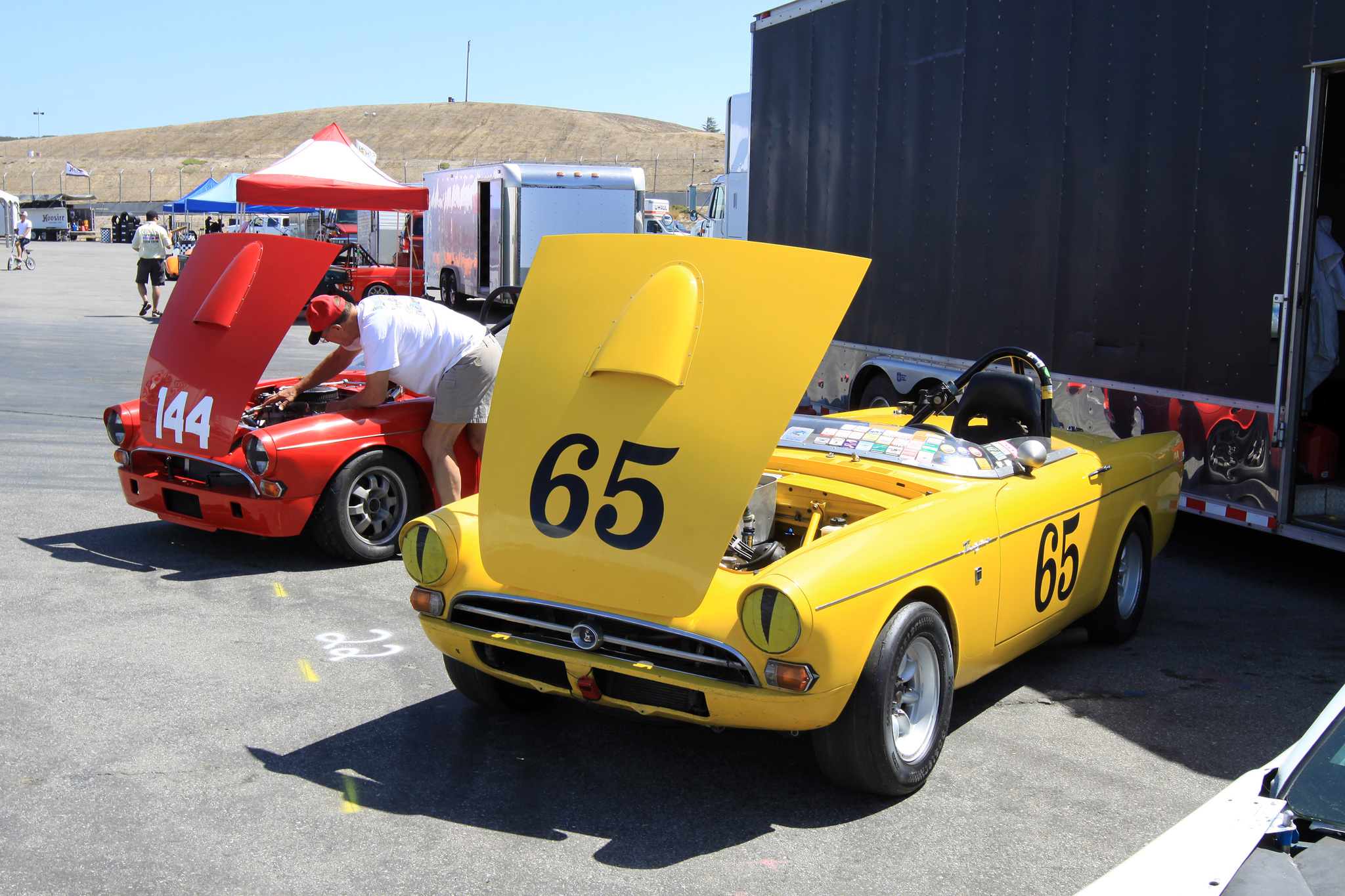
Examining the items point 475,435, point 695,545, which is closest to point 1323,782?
point 695,545

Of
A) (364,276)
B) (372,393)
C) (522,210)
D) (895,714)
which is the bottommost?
(895,714)

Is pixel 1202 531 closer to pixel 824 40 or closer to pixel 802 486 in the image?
pixel 802 486

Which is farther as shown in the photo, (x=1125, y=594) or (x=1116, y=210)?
(x=1116, y=210)

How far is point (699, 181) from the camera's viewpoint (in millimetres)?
87500

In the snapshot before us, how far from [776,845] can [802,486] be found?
1.49 meters

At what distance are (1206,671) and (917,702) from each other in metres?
1.87

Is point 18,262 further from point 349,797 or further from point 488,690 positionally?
point 349,797

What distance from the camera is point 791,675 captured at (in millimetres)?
3111

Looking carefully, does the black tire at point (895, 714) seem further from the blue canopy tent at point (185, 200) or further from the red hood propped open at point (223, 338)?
the blue canopy tent at point (185, 200)

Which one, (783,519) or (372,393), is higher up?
(372,393)

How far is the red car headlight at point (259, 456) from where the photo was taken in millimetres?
5699

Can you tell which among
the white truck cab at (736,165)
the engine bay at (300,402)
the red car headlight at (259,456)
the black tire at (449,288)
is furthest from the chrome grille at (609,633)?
the black tire at (449,288)

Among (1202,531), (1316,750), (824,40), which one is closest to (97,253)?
(824,40)

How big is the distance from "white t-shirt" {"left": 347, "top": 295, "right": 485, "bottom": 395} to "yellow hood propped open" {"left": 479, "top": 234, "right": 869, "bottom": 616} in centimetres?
255
